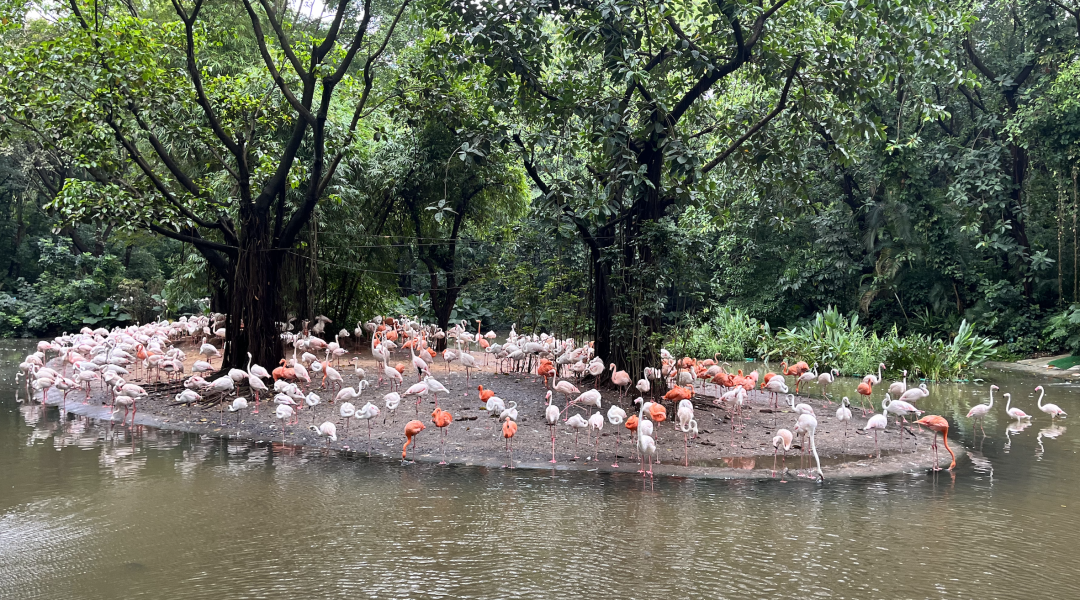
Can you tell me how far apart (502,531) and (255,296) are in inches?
271

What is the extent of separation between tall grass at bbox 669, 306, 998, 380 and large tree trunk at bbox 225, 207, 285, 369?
658 centimetres

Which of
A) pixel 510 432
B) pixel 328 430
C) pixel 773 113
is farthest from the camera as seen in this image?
pixel 773 113

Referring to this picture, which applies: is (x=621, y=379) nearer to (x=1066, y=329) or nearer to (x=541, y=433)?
(x=541, y=433)

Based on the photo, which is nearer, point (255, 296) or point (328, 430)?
point (328, 430)

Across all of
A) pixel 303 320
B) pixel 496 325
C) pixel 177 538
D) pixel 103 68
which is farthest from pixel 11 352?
pixel 177 538

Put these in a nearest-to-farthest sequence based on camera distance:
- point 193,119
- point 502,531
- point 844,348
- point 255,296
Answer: point 502,531, point 255,296, point 193,119, point 844,348

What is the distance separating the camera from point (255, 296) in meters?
10.6

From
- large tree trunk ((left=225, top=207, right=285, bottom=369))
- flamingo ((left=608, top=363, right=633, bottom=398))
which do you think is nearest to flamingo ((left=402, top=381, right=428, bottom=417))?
flamingo ((left=608, top=363, right=633, bottom=398))

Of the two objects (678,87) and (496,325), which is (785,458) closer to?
(678,87)

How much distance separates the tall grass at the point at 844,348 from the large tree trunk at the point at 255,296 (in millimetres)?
6580

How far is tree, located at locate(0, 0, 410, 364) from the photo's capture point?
31.5ft

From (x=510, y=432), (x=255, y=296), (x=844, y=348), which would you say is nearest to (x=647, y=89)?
(x=510, y=432)

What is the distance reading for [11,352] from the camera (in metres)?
19.9

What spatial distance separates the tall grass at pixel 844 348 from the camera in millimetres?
14844
